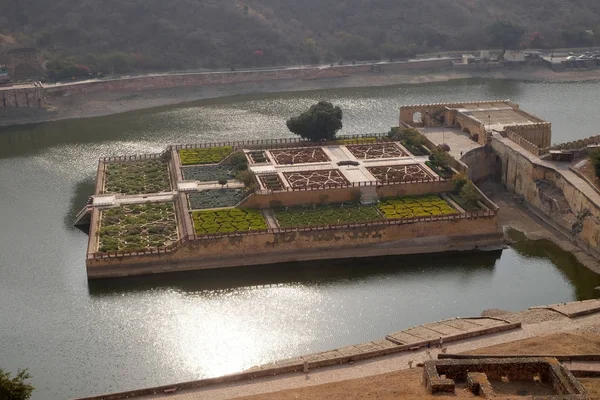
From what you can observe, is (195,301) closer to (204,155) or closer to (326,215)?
(326,215)

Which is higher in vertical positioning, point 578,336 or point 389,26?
point 389,26

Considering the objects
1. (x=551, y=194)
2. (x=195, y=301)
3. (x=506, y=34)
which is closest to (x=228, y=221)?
(x=195, y=301)

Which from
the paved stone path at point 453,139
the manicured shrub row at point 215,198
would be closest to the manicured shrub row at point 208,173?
the manicured shrub row at point 215,198

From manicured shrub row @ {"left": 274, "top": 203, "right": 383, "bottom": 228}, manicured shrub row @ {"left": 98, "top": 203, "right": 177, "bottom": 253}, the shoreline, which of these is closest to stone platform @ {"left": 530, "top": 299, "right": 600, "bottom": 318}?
manicured shrub row @ {"left": 274, "top": 203, "right": 383, "bottom": 228}

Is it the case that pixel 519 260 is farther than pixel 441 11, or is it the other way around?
pixel 441 11

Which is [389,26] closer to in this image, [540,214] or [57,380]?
[540,214]

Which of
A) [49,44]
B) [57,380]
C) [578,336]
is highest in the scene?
[49,44]

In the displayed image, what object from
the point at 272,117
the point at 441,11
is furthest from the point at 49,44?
the point at 441,11
